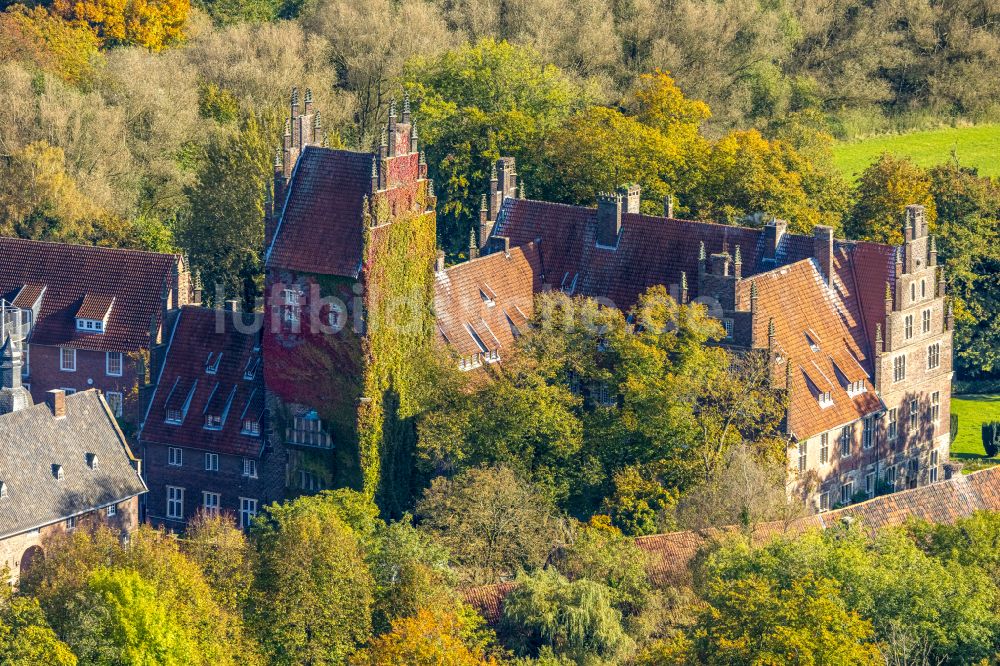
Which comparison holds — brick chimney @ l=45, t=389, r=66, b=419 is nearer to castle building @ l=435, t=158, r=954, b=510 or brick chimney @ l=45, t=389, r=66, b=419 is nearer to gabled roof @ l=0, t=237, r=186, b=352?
gabled roof @ l=0, t=237, r=186, b=352

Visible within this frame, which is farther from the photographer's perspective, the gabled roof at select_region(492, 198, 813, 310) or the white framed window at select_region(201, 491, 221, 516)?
the gabled roof at select_region(492, 198, 813, 310)

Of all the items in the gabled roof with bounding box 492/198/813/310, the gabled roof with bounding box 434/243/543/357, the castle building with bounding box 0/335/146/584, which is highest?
the gabled roof with bounding box 492/198/813/310

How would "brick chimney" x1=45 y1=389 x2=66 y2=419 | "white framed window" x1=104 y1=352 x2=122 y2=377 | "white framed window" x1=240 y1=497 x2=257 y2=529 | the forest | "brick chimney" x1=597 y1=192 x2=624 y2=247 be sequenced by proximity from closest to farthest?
the forest, "brick chimney" x1=45 y1=389 x2=66 y2=419, "white framed window" x1=240 y1=497 x2=257 y2=529, "white framed window" x1=104 y1=352 x2=122 y2=377, "brick chimney" x1=597 y1=192 x2=624 y2=247

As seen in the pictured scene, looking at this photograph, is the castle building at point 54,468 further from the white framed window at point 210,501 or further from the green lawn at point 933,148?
the green lawn at point 933,148

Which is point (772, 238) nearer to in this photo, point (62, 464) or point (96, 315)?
point (96, 315)

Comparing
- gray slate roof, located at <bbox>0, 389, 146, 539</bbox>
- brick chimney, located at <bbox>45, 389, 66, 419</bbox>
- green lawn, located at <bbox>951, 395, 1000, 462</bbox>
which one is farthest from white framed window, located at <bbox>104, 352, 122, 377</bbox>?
green lawn, located at <bbox>951, 395, 1000, 462</bbox>

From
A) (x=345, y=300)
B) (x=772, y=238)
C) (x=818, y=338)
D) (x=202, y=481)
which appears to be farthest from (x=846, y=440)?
(x=202, y=481)

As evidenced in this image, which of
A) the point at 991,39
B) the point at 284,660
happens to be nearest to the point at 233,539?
the point at 284,660
